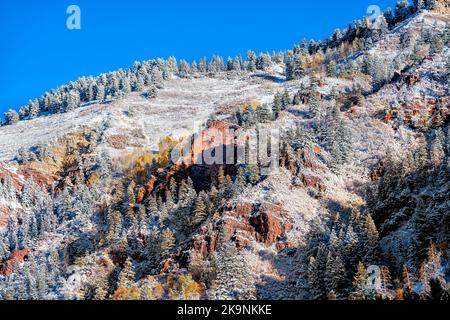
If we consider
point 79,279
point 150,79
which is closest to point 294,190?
point 79,279

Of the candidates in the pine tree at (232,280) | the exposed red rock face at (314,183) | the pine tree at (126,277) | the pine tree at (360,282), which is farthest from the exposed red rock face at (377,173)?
the pine tree at (126,277)

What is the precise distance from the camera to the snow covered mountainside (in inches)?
2579

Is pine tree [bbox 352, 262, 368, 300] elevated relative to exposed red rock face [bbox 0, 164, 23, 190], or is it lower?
lower

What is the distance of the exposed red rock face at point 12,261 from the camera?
84.8 m

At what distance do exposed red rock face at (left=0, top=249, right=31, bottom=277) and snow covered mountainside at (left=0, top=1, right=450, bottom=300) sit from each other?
0.95ft

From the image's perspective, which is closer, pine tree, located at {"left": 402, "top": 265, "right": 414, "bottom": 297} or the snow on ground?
pine tree, located at {"left": 402, "top": 265, "right": 414, "bottom": 297}

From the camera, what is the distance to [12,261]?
86.2 m

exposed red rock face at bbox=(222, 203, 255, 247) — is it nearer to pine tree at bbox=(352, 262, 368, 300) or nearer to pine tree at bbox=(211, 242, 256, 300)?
pine tree at bbox=(211, 242, 256, 300)

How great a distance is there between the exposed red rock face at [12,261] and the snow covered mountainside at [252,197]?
11.4 inches

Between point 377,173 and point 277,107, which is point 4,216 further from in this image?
point 377,173

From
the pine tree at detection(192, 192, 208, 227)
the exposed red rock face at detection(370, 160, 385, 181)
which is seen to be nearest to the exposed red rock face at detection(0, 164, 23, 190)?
the pine tree at detection(192, 192, 208, 227)

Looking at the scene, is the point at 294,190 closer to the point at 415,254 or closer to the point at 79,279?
the point at 415,254

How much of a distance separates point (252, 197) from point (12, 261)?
3823 centimetres

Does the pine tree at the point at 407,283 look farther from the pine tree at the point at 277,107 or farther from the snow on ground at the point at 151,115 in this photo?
the snow on ground at the point at 151,115
